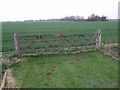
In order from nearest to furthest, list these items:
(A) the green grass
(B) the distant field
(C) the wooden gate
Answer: (A) the green grass < (C) the wooden gate < (B) the distant field

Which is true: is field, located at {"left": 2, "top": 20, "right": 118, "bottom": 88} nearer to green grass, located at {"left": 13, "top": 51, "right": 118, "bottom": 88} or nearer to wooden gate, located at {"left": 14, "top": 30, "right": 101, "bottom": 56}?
green grass, located at {"left": 13, "top": 51, "right": 118, "bottom": 88}

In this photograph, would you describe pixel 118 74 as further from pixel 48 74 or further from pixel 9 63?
pixel 9 63

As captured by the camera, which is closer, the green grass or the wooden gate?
the green grass

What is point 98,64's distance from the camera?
7.51 metres

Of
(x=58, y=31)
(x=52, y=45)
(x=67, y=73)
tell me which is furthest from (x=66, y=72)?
(x=58, y=31)

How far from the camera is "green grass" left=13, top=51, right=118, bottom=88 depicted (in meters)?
5.39

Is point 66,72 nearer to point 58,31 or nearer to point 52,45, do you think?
point 52,45

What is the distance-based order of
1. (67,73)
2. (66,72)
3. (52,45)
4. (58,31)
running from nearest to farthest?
(67,73) → (66,72) → (52,45) → (58,31)

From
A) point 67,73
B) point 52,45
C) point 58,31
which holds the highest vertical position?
point 58,31

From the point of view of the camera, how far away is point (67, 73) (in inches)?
254

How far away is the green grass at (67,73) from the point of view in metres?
5.39

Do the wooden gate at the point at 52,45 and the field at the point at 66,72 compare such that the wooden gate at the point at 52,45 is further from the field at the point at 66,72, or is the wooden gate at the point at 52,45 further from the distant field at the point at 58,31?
the distant field at the point at 58,31

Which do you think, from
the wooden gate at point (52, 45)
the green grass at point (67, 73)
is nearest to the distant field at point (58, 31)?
the wooden gate at point (52, 45)

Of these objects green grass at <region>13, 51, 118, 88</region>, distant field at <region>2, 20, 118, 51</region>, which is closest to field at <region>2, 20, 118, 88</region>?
green grass at <region>13, 51, 118, 88</region>
